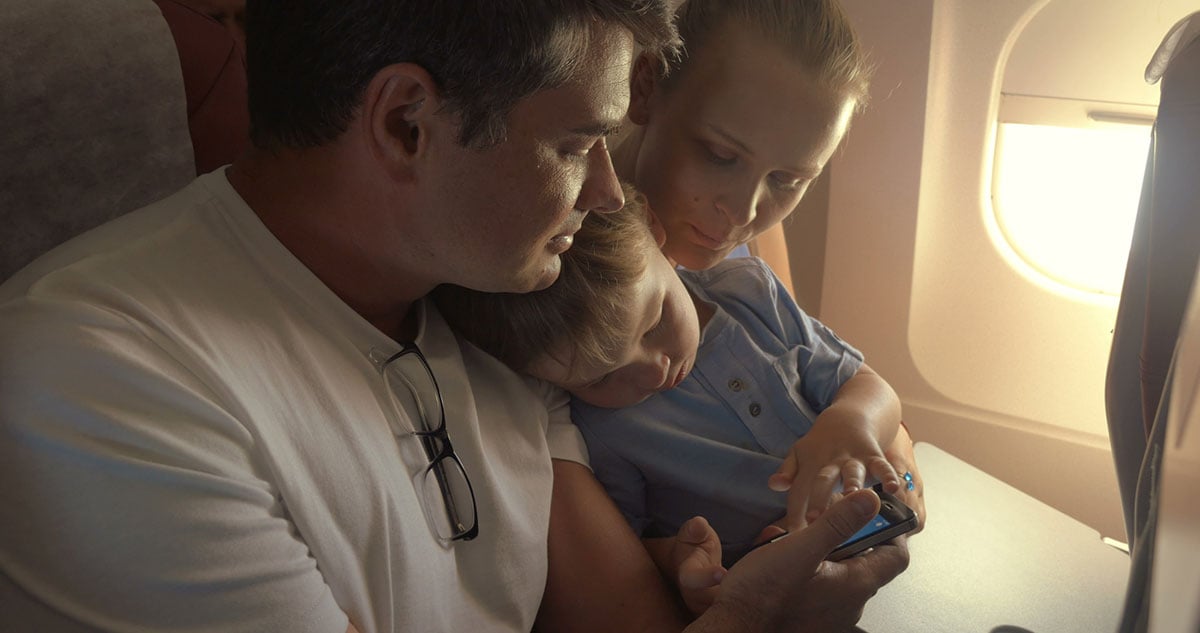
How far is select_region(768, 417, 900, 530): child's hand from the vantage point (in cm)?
125

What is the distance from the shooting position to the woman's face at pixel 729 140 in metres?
1.45

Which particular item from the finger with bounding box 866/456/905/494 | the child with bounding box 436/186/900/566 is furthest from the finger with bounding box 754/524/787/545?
the finger with bounding box 866/456/905/494

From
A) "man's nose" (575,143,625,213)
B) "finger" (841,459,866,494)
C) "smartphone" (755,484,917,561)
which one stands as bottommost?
"smartphone" (755,484,917,561)

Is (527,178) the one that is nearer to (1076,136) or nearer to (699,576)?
(699,576)

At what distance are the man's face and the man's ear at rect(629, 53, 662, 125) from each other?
1.72 feet

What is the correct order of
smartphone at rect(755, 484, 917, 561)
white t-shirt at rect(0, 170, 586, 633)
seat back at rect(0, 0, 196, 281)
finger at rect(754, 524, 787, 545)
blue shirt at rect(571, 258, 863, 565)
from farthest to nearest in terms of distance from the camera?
1. blue shirt at rect(571, 258, 863, 565)
2. finger at rect(754, 524, 787, 545)
3. smartphone at rect(755, 484, 917, 561)
4. seat back at rect(0, 0, 196, 281)
5. white t-shirt at rect(0, 170, 586, 633)

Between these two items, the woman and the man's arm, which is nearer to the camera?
the man's arm

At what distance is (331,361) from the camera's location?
3.37ft

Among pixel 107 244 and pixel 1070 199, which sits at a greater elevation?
pixel 107 244

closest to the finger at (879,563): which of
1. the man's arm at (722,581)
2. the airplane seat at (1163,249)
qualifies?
the man's arm at (722,581)

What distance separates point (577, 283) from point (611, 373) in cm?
19

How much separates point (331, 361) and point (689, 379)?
0.62 metres

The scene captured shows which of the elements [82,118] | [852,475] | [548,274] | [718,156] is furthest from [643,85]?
[82,118]

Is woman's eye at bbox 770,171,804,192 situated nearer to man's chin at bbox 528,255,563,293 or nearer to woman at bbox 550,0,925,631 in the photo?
woman at bbox 550,0,925,631
